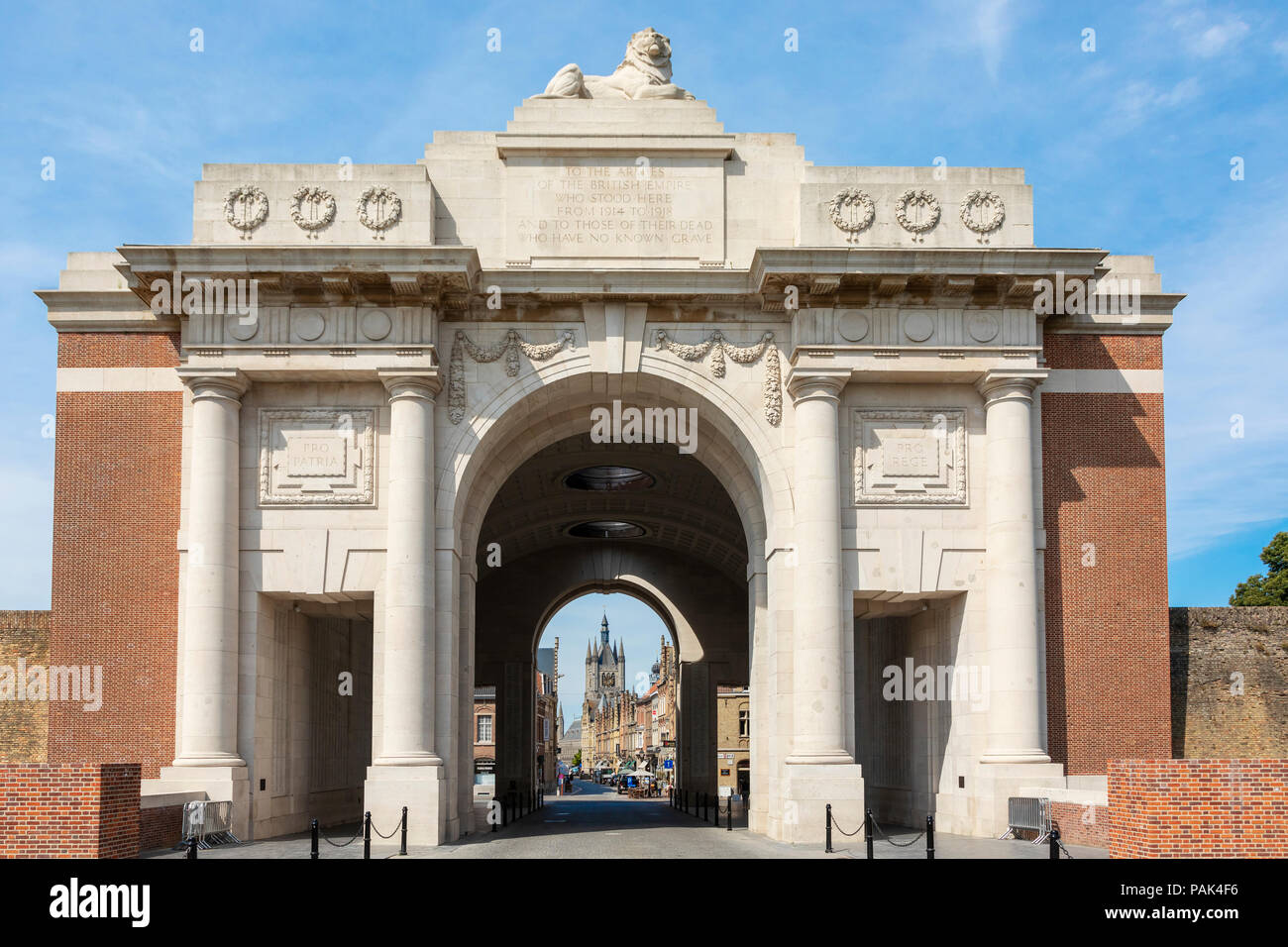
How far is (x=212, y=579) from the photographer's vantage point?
28.2 meters

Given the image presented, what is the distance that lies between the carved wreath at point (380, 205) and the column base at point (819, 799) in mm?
14388

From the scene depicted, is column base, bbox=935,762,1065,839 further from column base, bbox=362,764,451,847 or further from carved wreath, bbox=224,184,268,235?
carved wreath, bbox=224,184,268,235

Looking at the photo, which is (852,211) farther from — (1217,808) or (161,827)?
(161,827)

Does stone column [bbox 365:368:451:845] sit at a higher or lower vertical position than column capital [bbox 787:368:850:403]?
lower

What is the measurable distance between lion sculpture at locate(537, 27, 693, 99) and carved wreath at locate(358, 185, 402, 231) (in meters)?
4.21

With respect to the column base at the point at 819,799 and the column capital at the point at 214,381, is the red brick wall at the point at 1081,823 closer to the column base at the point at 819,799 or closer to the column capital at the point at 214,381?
the column base at the point at 819,799

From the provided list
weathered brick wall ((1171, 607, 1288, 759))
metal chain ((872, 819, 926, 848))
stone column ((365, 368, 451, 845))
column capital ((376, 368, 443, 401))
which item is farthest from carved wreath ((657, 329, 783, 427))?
weathered brick wall ((1171, 607, 1288, 759))

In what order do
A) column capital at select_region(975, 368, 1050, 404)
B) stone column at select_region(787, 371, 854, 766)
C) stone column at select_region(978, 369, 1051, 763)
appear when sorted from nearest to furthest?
1. stone column at select_region(787, 371, 854, 766)
2. stone column at select_region(978, 369, 1051, 763)
3. column capital at select_region(975, 368, 1050, 404)

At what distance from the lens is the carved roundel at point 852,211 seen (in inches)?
1169

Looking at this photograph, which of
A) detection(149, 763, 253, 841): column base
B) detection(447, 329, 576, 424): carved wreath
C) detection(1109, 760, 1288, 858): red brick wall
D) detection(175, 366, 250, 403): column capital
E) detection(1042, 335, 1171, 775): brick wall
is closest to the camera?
detection(1109, 760, 1288, 858): red brick wall

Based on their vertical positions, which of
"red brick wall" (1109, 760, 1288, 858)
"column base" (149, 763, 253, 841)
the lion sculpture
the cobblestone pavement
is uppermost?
the lion sculpture

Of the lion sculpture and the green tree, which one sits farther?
the green tree

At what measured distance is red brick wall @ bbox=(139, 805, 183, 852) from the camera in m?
23.5

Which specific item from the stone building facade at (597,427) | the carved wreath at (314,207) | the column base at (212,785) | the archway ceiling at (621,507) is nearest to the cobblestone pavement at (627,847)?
the column base at (212,785)
